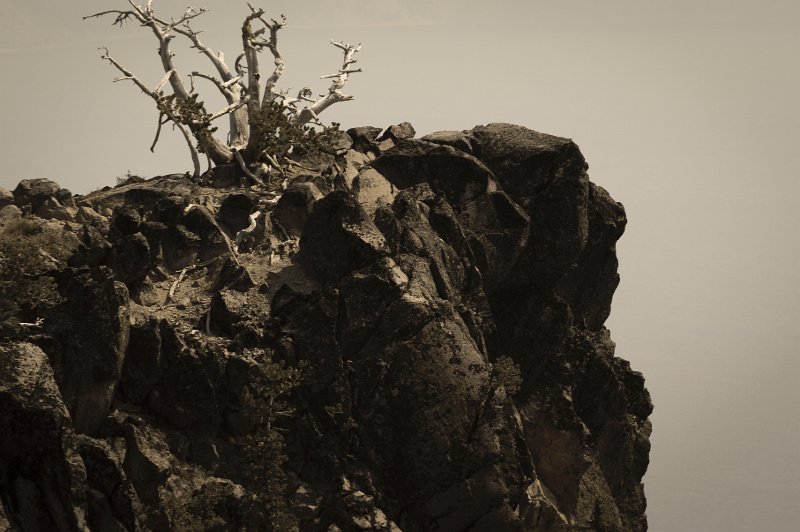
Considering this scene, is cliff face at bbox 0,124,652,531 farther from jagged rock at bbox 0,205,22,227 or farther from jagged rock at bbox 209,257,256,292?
jagged rock at bbox 0,205,22,227

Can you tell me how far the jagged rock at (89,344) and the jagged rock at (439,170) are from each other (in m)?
21.0

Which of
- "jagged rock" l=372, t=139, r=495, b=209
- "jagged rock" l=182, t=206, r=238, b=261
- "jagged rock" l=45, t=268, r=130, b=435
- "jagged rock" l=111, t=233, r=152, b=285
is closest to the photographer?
"jagged rock" l=45, t=268, r=130, b=435

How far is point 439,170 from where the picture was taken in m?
58.5

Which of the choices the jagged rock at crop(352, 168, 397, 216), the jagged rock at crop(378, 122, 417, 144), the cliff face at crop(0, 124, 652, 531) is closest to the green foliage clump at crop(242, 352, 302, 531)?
the cliff face at crop(0, 124, 652, 531)

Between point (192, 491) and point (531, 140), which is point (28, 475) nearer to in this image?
point (192, 491)

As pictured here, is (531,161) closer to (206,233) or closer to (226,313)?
(206,233)

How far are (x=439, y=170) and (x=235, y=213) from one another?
461 inches

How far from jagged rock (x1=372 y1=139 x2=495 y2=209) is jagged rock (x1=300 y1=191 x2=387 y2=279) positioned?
30.2ft

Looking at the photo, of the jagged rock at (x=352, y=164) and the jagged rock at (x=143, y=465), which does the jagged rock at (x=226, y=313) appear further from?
the jagged rock at (x=352, y=164)

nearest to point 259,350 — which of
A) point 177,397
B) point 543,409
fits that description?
point 177,397

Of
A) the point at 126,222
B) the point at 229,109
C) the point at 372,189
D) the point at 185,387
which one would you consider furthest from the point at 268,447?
the point at 229,109

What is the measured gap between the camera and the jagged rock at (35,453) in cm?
3638

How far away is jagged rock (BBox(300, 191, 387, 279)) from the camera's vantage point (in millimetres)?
48906

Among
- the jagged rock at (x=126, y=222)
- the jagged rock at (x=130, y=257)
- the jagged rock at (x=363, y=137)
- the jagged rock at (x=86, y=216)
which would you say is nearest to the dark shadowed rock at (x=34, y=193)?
the jagged rock at (x=86, y=216)
